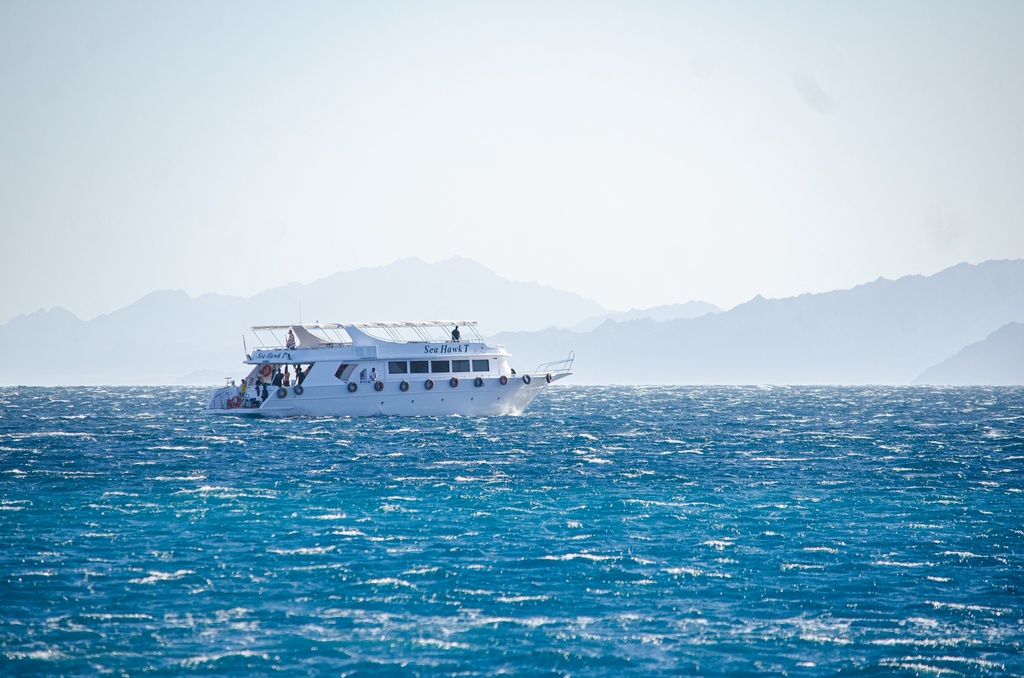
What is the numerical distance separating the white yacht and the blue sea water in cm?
1998

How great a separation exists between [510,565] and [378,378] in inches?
1709

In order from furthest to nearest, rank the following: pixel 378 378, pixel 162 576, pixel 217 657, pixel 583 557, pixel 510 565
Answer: pixel 378 378
pixel 583 557
pixel 510 565
pixel 162 576
pixel 217 657

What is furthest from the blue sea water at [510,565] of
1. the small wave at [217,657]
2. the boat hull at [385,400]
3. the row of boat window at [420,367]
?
the row of boat window at [420,367]

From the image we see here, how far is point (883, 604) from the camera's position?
759 inches

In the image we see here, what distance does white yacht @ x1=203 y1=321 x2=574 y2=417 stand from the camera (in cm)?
6481

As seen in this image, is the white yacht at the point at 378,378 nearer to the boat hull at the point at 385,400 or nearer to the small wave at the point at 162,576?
the boat hull at the point at 385,400

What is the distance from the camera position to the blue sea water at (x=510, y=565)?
1638cm

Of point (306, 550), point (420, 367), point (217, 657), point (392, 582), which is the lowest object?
point (217, 657)

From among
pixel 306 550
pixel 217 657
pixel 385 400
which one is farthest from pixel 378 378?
pixel 217 657

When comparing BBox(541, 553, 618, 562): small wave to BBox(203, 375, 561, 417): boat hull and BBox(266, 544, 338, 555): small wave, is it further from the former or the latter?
BBox(203, 375, 561, 417): boat hull

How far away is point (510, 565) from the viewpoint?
73.0 feet

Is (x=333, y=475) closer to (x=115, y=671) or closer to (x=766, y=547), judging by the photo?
(x=766, y=547)

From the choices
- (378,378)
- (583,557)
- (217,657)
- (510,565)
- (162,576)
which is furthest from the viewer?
(378,378)

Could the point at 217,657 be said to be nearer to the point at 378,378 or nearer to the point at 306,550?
the point at 306,550
